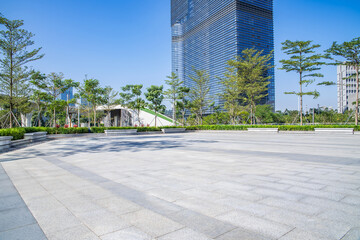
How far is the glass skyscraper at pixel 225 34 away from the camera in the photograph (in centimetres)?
5581

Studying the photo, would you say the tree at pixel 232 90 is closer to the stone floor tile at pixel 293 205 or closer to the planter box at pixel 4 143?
the planter box at pixel 4 143

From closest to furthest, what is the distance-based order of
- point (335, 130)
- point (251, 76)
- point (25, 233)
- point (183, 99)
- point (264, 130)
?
1. point (25, 233)
2. point (335, 130)
3. point (264, 130)
4. point (251, 76)
5. point (183, 99)

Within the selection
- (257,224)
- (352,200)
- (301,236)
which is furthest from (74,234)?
(352,200)

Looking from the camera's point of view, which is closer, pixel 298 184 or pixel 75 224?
pixel 75 224

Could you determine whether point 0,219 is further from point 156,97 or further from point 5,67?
point 156,97

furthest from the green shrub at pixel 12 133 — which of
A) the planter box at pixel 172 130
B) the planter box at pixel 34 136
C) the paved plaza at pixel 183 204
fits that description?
the planter box at pixel 172 130

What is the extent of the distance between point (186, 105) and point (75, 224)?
29.8 meters

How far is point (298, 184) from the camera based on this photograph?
3768mm

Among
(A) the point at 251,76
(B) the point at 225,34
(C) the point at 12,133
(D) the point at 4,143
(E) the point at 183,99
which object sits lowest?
(D) the point at 4,143

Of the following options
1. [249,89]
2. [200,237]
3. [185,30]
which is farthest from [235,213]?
[185,30]

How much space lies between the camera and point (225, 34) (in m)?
58.7

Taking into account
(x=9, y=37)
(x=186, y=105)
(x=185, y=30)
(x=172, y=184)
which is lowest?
(x=172, y=184)

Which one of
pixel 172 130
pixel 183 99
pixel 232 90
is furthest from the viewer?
pixel 183 99

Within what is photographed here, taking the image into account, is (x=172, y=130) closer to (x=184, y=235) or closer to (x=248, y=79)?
(x=248, y=79)
